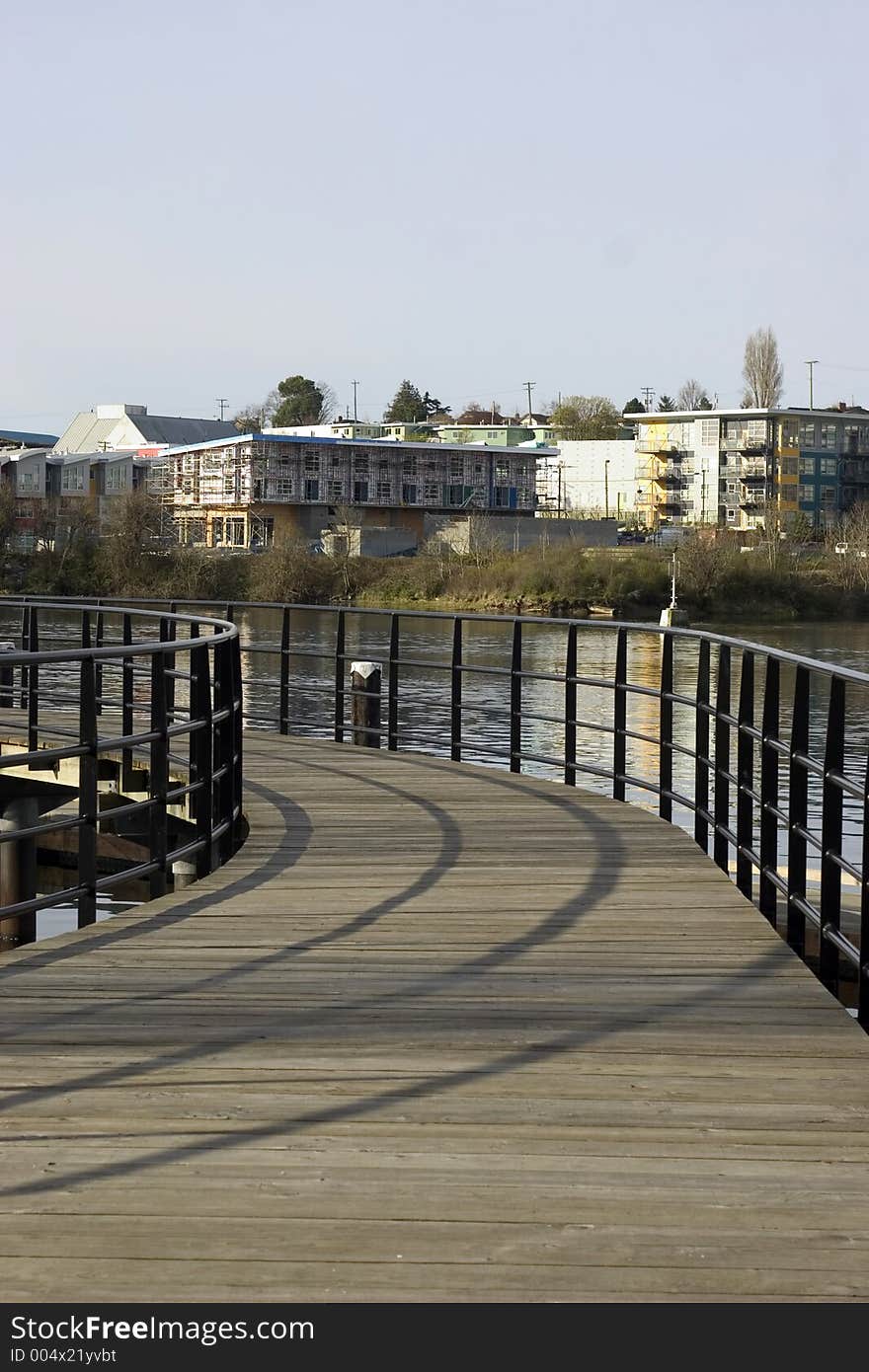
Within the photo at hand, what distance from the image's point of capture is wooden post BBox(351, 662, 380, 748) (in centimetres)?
1302

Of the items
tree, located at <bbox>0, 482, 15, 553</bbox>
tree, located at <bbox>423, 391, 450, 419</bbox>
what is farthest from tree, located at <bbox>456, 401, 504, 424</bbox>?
tree, located at <bbox>0, 482, 15, 553</bbox>

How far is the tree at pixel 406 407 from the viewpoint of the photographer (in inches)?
6801

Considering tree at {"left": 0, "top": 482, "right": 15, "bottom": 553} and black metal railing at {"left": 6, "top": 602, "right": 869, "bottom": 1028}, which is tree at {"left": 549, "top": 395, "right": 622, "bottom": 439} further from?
black metal railing at {"left": 6, "top": 602, "right": 869, "bottom": 1028}

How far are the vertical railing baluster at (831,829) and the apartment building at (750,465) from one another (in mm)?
101666

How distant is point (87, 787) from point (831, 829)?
2.79 meters

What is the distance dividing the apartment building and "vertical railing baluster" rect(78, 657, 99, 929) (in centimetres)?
10200

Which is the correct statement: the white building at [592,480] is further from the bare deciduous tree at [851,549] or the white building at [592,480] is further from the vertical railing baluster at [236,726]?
the vertical railing baluster at [236,726]

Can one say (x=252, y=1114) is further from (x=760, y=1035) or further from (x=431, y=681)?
(x=431, y=681)

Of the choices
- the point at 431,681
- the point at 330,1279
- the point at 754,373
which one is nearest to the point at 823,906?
the point at 330,1279

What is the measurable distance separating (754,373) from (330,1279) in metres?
128

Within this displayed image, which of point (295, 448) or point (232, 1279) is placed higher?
point (295, 448)

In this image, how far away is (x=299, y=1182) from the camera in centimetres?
348

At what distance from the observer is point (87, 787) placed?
608 centimetres

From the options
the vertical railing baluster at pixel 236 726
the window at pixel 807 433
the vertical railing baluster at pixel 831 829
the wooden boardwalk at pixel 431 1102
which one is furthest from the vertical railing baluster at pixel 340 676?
the window at pixel 807 433
